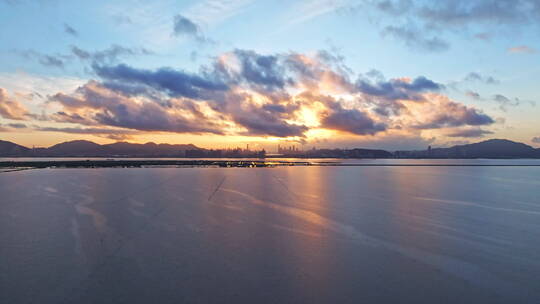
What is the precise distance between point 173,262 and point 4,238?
6.87 m

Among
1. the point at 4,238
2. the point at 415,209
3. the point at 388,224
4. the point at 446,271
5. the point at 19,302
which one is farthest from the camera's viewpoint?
the point at 415,209

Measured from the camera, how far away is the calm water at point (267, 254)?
7.84 m

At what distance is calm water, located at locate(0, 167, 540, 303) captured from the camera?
7840 millimetres

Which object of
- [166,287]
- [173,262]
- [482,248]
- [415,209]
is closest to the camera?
[166,287]

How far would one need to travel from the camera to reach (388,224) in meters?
15.6

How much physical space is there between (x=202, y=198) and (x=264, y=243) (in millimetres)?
12643

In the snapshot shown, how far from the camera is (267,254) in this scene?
10859mm

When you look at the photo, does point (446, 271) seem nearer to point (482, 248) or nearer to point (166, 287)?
point (482, 248)

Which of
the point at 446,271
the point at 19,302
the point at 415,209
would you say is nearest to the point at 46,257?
the point at 19,302

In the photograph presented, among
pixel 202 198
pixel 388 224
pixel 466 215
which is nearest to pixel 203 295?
pixel 388 224

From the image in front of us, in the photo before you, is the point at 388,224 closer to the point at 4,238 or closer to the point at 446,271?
the point at 446,271

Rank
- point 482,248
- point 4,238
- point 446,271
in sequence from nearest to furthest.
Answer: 1. point 446,271
2. point 482,248
3. point 4,238

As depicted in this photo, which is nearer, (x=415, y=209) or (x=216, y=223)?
(x=216, y=223)

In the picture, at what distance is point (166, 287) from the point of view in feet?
26.5
